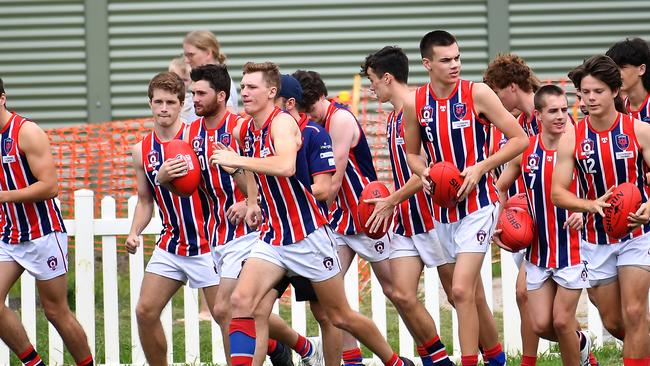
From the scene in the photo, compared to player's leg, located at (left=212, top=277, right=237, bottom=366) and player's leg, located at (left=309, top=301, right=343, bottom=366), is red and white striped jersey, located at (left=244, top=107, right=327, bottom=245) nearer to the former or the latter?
player's leg, located at (left=212, top=277, right=237, bottom=366)

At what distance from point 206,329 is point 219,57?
223cm

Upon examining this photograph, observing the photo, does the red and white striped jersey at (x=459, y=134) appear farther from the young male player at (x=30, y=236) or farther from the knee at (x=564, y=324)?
the young male player at (x=30, y=236)

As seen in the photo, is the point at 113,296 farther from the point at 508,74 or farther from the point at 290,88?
the point at 508,74

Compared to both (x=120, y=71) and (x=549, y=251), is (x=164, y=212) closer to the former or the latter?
(x=549, y=251)

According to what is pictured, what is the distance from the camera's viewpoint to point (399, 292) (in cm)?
823

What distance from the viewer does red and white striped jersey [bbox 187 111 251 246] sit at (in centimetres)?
809

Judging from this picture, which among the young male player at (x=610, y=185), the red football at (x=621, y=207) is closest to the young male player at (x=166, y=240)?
the young male player at (x=610, y=185)

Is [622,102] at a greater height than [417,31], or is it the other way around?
[417,31]

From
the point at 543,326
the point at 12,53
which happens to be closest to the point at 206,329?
the point at 543,326

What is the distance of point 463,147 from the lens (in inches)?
309

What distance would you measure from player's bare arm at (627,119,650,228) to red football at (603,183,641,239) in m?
0.03

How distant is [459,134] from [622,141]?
1.02 meters

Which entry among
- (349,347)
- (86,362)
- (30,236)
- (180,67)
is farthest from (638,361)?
(180,67)

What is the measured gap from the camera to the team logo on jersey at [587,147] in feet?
24.2
